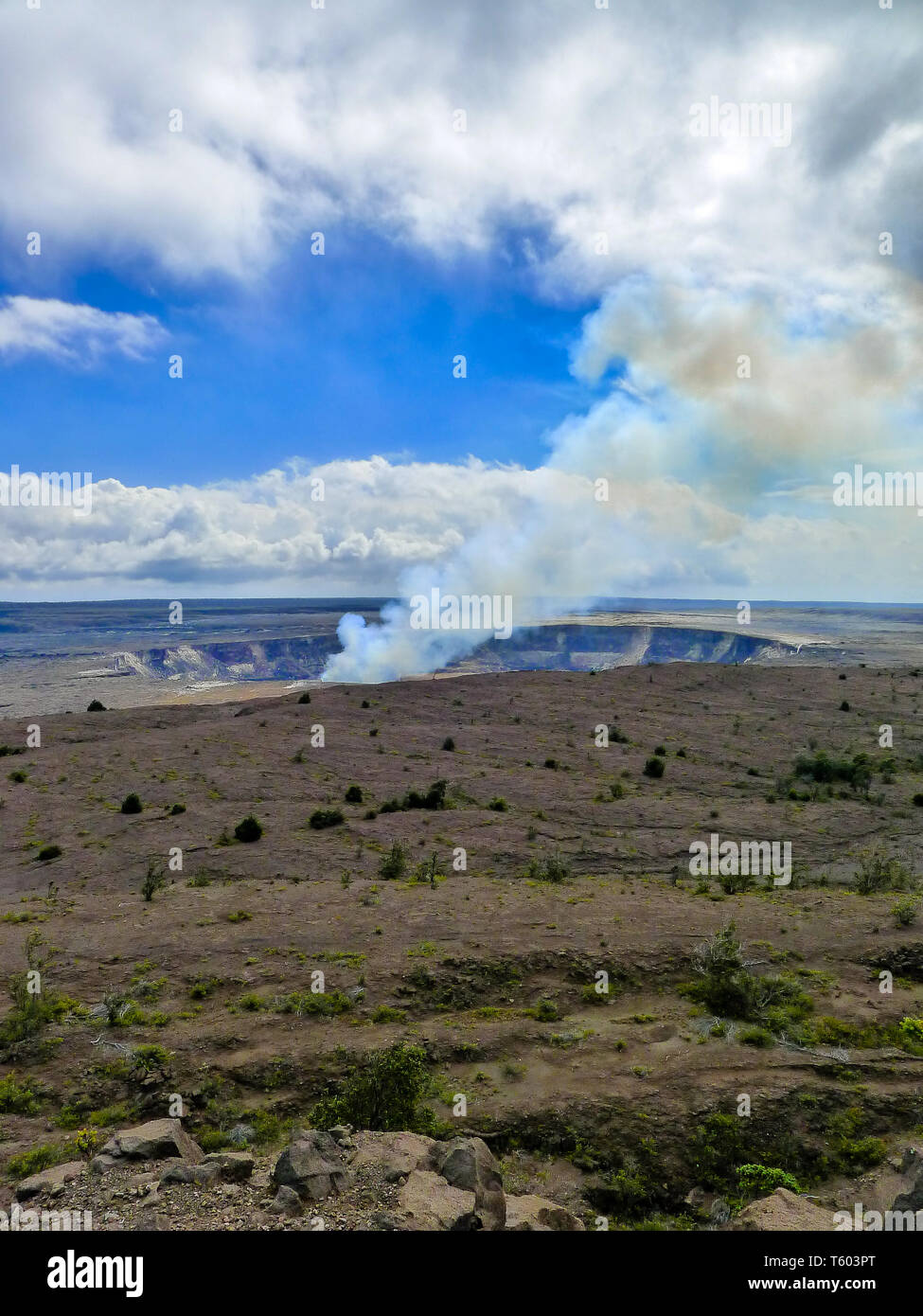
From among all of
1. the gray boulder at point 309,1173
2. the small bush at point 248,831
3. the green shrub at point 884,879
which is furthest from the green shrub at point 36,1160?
the green shrub at point 884,879

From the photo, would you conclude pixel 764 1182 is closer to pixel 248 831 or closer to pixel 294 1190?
pixel 294 1190

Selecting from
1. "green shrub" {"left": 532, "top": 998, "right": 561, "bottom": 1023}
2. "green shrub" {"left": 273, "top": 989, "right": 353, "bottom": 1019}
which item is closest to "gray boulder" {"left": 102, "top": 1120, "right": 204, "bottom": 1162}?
"green shrub" {"left": 273, "top": 989, "right": 353, "bottom": 1019}

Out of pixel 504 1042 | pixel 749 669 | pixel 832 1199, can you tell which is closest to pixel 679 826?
pixel 504 1042

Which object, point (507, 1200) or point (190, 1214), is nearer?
point (190, 1214)

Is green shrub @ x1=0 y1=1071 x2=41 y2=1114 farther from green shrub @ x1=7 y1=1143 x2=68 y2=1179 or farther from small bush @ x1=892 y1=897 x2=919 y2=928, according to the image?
small bush @ x1=892 y1=897 x2=919 y2=928

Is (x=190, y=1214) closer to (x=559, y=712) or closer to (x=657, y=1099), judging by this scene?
(x=657, y=1099)

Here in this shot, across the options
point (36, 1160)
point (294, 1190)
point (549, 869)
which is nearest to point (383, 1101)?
point (294, 1190)
